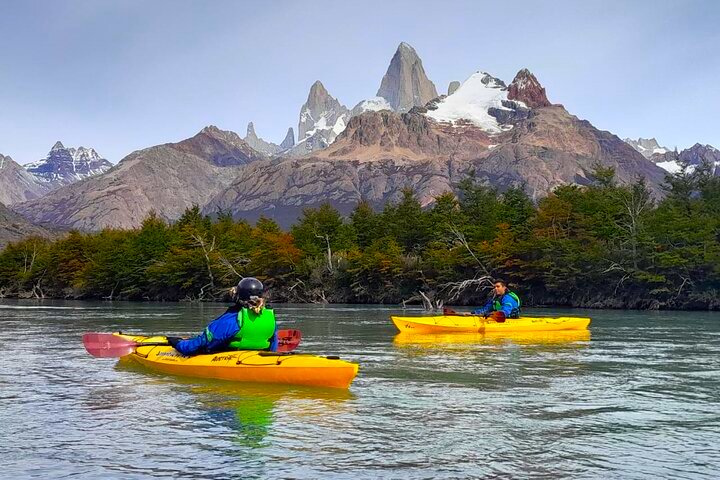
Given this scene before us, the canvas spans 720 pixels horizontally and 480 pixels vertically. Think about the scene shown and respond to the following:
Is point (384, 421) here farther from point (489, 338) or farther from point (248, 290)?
point (489, 338)

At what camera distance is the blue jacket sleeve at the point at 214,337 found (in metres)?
12.7

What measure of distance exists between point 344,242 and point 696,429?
6631cm

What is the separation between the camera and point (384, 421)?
9953mm

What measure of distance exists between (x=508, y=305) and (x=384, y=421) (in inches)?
664

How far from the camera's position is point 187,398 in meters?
11.9

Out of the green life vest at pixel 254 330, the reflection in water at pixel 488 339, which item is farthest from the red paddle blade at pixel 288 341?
the reflection in water at pixel 488 339

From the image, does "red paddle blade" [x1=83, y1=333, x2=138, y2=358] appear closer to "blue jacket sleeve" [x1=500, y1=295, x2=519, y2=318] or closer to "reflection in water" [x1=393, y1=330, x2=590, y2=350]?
"reflection in water" [x1=393, y1=330, x2=590, y2=350]

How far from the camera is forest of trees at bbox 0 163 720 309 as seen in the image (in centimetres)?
5116

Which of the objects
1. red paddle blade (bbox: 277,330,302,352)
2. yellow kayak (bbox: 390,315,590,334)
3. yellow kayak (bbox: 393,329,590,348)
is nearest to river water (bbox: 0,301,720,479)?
red paddle blade (bbox: 277,330,302,352)

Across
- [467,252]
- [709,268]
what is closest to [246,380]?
[709,268]

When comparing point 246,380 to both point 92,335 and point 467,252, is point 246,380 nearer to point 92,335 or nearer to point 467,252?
point 92,335

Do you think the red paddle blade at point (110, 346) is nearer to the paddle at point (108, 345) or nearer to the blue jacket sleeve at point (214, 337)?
the paddle at point (108, 345)

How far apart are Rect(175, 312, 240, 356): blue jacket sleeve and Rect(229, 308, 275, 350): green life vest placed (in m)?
0.12

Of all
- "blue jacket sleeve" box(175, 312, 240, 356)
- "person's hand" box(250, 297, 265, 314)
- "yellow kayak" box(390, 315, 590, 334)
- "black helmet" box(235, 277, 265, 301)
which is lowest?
"yellow kayak" box(390, 315, 590, 334)
